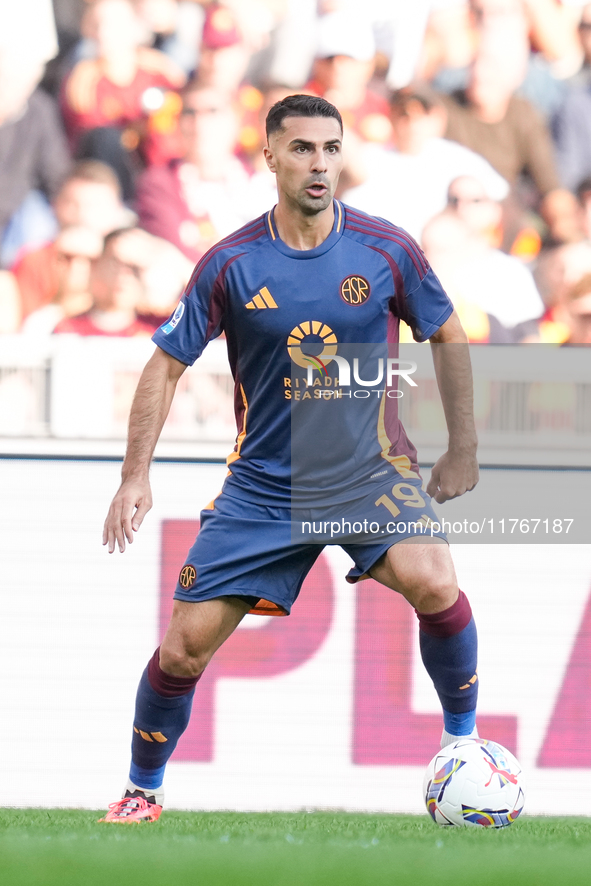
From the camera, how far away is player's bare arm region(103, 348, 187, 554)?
9.61 ft

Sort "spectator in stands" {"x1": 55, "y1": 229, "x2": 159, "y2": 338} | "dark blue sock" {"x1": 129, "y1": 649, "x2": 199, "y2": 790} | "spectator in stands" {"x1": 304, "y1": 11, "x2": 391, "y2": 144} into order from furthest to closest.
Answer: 1. "spectator in stands" {"x1": 304, "y1": 11, "x2": 391, "y2": 144}
2. "spectator in stands" {"x1": 55, "y1": 229, "x2": 159, "y2": 338}
3. "dark blue sock" {"x1": 129, "y1": 649, "x2": 199, "y2": 790}

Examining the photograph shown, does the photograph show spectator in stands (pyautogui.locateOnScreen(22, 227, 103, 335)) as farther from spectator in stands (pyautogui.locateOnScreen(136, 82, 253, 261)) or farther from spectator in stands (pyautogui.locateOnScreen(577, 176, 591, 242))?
spectator in stands (pyautogui.locateOnScreen(577, 176, 591, 242))

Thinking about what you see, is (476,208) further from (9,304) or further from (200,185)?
(9,304)

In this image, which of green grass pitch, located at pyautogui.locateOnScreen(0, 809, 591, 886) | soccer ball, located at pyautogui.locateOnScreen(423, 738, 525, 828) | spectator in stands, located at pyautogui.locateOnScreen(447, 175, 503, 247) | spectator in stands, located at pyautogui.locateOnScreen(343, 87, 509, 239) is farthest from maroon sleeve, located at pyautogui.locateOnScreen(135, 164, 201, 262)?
green grass pitch, located at pyautogui.locateOnScreen(0, 809, 591, 886)

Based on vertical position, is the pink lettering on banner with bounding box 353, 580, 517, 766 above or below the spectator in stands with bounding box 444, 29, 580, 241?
below

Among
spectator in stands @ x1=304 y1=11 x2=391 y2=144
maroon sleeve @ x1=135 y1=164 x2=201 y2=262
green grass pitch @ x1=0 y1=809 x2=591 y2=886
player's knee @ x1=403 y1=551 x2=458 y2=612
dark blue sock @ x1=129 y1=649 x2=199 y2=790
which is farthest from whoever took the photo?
spectator in stands @ x1=304 y1=11 x2=391 y2=144

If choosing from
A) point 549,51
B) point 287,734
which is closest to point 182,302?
point 287,734

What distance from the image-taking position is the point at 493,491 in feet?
15.0

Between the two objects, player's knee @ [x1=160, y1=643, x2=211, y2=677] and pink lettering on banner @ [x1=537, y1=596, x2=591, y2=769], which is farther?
pink lettering on banner @ [x1=537, y1=596, x2=591, y2=769]

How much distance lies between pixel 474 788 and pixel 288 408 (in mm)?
1120

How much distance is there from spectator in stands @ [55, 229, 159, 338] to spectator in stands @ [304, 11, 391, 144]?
44.0 inches

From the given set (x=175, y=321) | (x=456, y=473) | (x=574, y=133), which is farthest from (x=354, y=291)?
(x=574, y=133)

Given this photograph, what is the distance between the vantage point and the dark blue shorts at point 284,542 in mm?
2943

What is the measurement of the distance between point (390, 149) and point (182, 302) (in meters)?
2.30
